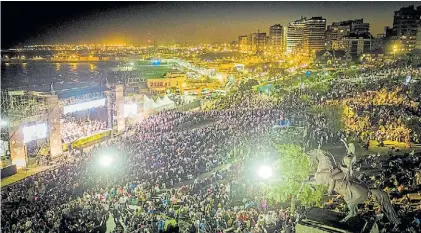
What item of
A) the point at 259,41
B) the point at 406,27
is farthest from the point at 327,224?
the point at 259,41

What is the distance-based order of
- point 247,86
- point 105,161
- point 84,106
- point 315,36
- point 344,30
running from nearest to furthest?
point 105,161 < point 84,106 < point 247,86 < point 344,30 < point 315,36

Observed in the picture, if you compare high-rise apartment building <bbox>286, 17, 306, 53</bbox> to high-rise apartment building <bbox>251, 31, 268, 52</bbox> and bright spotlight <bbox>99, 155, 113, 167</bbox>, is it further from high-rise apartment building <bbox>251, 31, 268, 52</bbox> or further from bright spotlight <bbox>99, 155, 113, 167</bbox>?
bright spotlight <bbox>99, 155, 113, 167</bbox>

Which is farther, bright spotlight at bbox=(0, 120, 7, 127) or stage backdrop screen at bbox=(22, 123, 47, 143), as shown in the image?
stage backdrop screen at bbox=(22, 123, 47, 143)

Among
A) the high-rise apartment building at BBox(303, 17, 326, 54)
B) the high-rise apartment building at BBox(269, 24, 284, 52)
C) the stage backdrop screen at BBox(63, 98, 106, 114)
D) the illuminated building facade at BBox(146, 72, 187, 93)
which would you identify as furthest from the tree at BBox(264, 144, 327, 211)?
the high-rise apartment building at BBox(269, 24, 284, 52)

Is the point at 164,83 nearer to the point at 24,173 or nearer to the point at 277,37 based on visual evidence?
the point at 24,173

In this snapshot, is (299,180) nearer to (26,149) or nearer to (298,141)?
(298,141)
